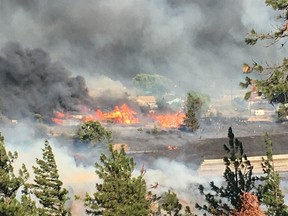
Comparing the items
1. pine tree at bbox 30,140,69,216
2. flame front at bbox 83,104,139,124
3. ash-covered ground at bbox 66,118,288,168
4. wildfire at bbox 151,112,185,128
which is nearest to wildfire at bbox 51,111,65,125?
flame front at bbox 83,104,139,124

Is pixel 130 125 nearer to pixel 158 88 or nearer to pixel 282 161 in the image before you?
pixel 282 161

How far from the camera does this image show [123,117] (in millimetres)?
121438

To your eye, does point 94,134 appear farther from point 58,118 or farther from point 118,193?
point 118,193

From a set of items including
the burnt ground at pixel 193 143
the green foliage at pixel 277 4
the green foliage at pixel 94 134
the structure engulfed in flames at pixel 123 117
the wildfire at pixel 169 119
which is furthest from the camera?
the structure engulfed in flames at pixel 123 117

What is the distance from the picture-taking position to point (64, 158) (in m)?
64.5

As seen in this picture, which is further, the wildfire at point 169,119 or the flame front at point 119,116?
the flame front at point 119,116

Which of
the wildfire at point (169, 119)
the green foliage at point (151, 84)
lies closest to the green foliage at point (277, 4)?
the wildfire at point (169, 119)

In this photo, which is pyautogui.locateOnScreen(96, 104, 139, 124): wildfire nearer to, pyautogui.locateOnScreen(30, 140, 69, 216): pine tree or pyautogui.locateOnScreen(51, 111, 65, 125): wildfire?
pyautogui.locateOnScreen(51, 111, 65, 125): wildfire

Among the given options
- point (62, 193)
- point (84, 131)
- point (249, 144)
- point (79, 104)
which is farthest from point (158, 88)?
point (62, 193)

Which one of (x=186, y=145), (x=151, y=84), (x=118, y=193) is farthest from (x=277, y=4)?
(x=151, y=84)

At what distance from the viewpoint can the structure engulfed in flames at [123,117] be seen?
115069 mm

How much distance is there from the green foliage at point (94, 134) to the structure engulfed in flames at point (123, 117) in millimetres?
34566

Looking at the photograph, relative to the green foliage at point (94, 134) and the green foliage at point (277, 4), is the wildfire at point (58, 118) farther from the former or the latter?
the green foliage at point (277, 4)

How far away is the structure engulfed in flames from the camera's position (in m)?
115
